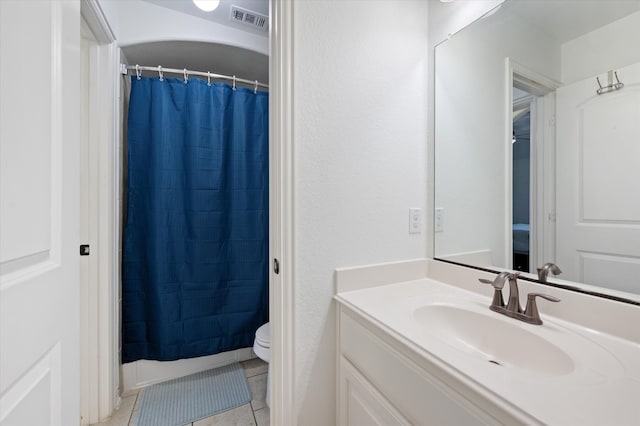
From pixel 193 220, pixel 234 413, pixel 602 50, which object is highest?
pixel 602 50

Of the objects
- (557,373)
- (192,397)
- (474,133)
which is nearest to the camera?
(557,373)

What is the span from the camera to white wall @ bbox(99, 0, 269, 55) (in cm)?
150

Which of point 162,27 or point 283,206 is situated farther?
point 162,27

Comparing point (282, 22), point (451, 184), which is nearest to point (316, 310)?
point (451, 184)

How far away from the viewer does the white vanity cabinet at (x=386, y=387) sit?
0.56m

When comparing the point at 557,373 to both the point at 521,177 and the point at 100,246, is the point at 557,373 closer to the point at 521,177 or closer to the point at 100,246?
the point at 521,177

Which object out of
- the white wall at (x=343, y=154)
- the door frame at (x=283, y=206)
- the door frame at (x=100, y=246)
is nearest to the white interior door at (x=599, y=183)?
the white wall at (x=343, y=154)

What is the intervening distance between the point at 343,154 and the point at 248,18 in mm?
1382

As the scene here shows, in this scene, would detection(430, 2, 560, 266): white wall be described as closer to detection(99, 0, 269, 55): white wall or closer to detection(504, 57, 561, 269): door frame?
detection(504, 57, 561, 269): door frame

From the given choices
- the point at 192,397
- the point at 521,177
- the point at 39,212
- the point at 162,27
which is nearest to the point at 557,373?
the point at 521,177

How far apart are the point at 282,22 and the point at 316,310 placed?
1.05m

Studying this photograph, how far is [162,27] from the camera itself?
1610mm

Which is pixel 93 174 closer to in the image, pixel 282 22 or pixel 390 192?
pixel 282 22

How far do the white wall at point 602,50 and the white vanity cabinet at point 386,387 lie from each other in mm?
984
